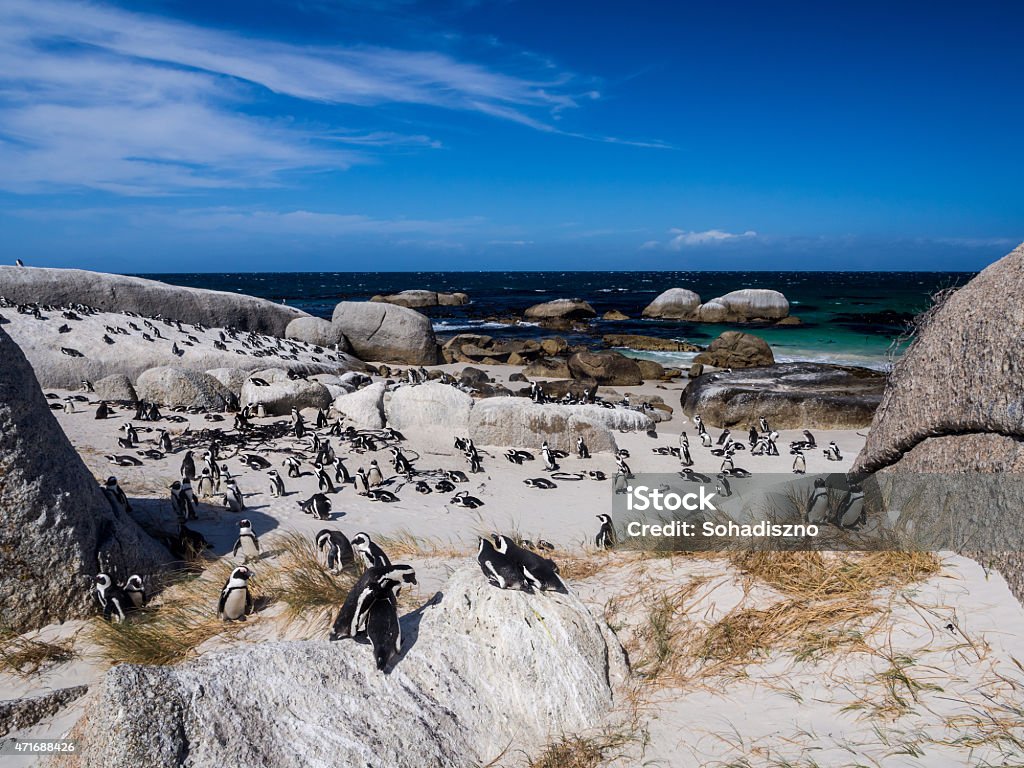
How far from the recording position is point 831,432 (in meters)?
16.9

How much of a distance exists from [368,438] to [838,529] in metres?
9.99

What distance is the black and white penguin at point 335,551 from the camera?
6352 mm

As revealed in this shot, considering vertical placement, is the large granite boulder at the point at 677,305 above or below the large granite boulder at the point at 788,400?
above

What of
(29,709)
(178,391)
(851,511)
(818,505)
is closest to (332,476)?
(178,391)

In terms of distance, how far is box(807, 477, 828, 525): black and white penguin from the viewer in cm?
585

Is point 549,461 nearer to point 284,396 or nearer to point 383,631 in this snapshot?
point 284,396

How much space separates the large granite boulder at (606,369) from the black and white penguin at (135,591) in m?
19.6

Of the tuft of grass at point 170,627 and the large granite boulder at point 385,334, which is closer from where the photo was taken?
the tuft of grass at point 170,627

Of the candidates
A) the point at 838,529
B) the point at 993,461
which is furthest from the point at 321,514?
the point at 993,461

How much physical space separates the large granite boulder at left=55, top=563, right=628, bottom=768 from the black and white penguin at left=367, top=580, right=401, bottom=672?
7 cm

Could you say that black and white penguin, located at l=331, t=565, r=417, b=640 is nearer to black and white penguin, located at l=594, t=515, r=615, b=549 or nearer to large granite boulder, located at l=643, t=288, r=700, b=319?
black and white penguin, located at l=594, t=515, r=615, b=549

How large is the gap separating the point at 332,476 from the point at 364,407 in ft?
13.8

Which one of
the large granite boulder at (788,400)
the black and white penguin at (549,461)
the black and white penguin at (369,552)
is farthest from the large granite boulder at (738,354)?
the black and white penguin at (369,552)

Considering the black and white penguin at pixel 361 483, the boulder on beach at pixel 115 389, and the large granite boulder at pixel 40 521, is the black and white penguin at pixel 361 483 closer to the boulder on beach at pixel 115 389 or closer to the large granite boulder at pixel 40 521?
the large granite boulder at pixel 40 521
